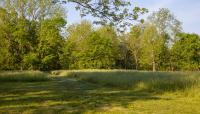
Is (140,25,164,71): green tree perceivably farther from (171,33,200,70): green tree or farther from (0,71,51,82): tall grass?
(0,71,51,82): tall grass

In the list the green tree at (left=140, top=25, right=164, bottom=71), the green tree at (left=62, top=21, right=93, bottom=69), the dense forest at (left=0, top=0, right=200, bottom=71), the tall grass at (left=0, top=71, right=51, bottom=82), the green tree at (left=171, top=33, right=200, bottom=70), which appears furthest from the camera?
the green tree at (left=171, top=33, right=200, bottom=70)

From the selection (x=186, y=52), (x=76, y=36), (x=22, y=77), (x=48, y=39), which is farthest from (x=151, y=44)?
(x=22, y=77)

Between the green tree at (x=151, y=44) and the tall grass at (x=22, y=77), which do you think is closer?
the tall grass at (x=22, y=77)

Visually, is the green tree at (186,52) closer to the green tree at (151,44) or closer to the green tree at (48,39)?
the green tree at (151,44)

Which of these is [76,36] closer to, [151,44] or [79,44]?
[79,44]

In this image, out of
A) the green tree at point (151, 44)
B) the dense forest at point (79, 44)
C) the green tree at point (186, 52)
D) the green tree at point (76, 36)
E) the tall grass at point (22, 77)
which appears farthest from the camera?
the green tree at point (186, 52)

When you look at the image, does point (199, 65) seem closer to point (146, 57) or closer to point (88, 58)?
point (146, 57)

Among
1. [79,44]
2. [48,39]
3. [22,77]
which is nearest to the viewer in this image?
[22,77]

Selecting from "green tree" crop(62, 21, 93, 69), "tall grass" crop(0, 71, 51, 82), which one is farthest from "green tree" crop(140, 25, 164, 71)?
"tall grass" crop(0, 71, 51, 82)

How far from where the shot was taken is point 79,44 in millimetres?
81312

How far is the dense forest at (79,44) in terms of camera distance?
5612 cm

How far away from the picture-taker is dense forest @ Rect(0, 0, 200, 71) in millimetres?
56125

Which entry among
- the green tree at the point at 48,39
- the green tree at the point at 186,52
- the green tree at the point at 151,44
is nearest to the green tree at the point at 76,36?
the green tree at the point at 151,44

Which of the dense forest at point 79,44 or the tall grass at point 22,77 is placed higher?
the dense forest at point 79,44
